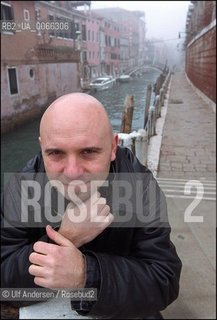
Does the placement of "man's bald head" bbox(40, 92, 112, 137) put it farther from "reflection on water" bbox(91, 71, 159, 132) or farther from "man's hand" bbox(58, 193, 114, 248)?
"reflection on water" bbox(91, 71, 159, 132)

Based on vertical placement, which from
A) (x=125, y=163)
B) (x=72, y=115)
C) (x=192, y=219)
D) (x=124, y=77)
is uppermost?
(x=124, y=77)

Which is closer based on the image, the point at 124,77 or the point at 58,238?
the point at 58,238

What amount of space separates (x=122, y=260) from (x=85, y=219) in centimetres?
21

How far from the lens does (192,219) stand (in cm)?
159

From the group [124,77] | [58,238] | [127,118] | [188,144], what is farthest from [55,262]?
[188,144]

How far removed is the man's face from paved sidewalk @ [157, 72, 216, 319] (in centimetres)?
59

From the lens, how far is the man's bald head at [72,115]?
0.57 metres

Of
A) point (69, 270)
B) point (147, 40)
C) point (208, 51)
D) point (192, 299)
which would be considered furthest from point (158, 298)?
point (208, 51)

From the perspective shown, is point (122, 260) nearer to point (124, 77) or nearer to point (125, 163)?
point (125, 163)

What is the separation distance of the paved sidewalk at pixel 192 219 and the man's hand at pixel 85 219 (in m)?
0.56

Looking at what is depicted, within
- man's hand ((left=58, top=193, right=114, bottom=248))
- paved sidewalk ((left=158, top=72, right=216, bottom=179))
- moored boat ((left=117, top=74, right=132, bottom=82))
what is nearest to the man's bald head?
man's hand ((left=58, top=193, right=114, bottom=248))

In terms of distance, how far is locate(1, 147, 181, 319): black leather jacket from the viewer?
2.40ft

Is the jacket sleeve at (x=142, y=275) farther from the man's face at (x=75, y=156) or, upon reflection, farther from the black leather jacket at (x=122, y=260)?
the man's face at (x=75, y=156)

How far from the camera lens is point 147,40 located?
151 cm
